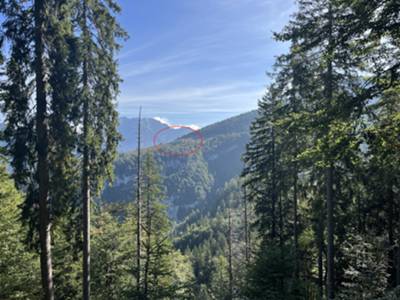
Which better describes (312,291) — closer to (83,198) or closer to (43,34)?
(83,198)

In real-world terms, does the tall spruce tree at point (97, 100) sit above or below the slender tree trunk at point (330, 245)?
above

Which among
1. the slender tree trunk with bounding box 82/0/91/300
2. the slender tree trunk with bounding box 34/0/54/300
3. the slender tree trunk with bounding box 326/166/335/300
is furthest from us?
the slender tree trunk with bounding box 326/166/335/300

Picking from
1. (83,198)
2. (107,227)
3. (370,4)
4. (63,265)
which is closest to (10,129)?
(83,198)

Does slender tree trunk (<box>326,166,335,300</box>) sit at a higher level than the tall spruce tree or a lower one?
lower

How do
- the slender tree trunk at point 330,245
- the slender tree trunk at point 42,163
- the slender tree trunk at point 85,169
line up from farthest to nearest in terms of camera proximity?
the slender tree trunk at point 330,245
the slender tree trunk at point 85,169
the slender tree trunk at point 42,163

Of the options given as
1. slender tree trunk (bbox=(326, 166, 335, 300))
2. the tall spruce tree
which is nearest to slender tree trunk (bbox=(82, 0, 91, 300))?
the tall spruce tree

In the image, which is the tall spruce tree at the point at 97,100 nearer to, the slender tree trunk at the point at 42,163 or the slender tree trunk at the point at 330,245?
the slender tree trunk at the point at 42,163

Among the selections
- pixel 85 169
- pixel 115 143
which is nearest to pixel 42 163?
pixel 85 169

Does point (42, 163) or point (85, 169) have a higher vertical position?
point (42, 163)

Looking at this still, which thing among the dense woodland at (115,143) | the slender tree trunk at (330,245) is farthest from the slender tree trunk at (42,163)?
the slender tree trunk at (330,245)

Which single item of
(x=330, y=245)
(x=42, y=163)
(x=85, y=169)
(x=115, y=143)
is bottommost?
(x=330, y=245)

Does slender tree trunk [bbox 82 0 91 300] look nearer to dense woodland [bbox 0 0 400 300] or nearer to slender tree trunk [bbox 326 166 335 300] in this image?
dense woodland [bbox 0 0 400 300]

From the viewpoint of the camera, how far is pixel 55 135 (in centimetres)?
945

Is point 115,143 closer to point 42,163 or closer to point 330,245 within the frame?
point 42,163
